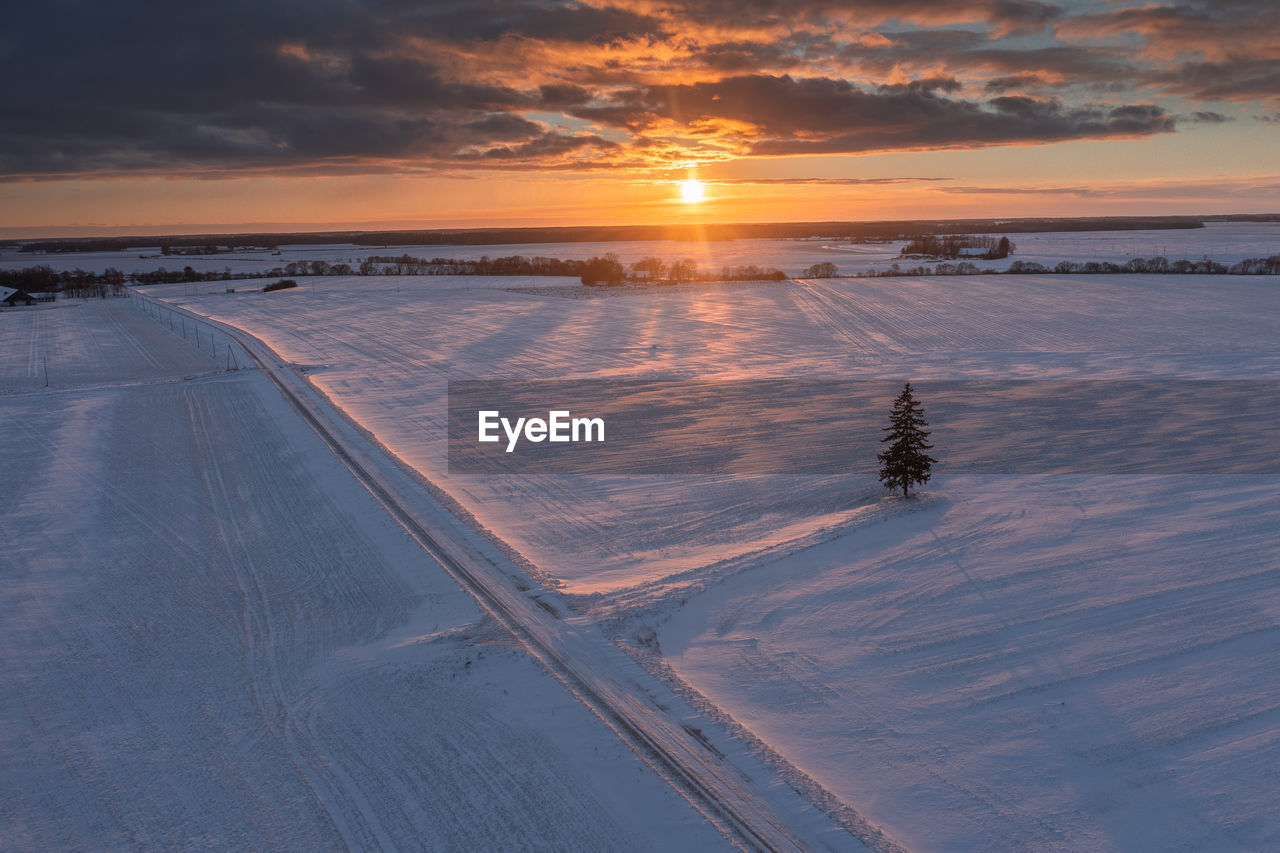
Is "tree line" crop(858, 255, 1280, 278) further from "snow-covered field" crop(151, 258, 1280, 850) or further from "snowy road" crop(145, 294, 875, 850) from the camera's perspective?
"snowy road" crop(145, 294, 875, 850)

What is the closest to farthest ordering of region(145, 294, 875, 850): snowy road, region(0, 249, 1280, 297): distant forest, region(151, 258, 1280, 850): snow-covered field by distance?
1. region(145, 294, 875, 850): snowy road
2. region(151, 258, 1280, 850): snow-covered field
3. region(0, 249, 1280, 297): distant forest

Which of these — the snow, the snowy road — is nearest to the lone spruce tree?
the snow

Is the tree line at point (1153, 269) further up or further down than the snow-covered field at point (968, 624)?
further up

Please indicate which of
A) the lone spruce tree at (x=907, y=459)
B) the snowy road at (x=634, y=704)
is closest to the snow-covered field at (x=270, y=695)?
Answer: the snowy road at (x=634, y=704)

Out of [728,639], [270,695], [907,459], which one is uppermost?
[907,459]

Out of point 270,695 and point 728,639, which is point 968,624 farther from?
point 270,695

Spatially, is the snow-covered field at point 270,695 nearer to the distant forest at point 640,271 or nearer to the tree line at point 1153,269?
the distant forest at point 640,271

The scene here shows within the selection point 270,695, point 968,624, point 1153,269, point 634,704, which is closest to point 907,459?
point 968,624

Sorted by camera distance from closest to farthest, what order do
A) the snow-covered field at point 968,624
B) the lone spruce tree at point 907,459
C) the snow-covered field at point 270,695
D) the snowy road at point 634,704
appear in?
the snowy road at point 634,704 < the snow-covered field at point 270,695 < the snow-covered field at point 968,624 < the lone spruce tree at point 907,459

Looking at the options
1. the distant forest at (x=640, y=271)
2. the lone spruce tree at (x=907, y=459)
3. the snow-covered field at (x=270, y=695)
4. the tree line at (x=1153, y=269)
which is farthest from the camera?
the distant forest at (x=640, y=271)

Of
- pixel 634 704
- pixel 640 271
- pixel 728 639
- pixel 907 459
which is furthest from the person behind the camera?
pixel 640 271
